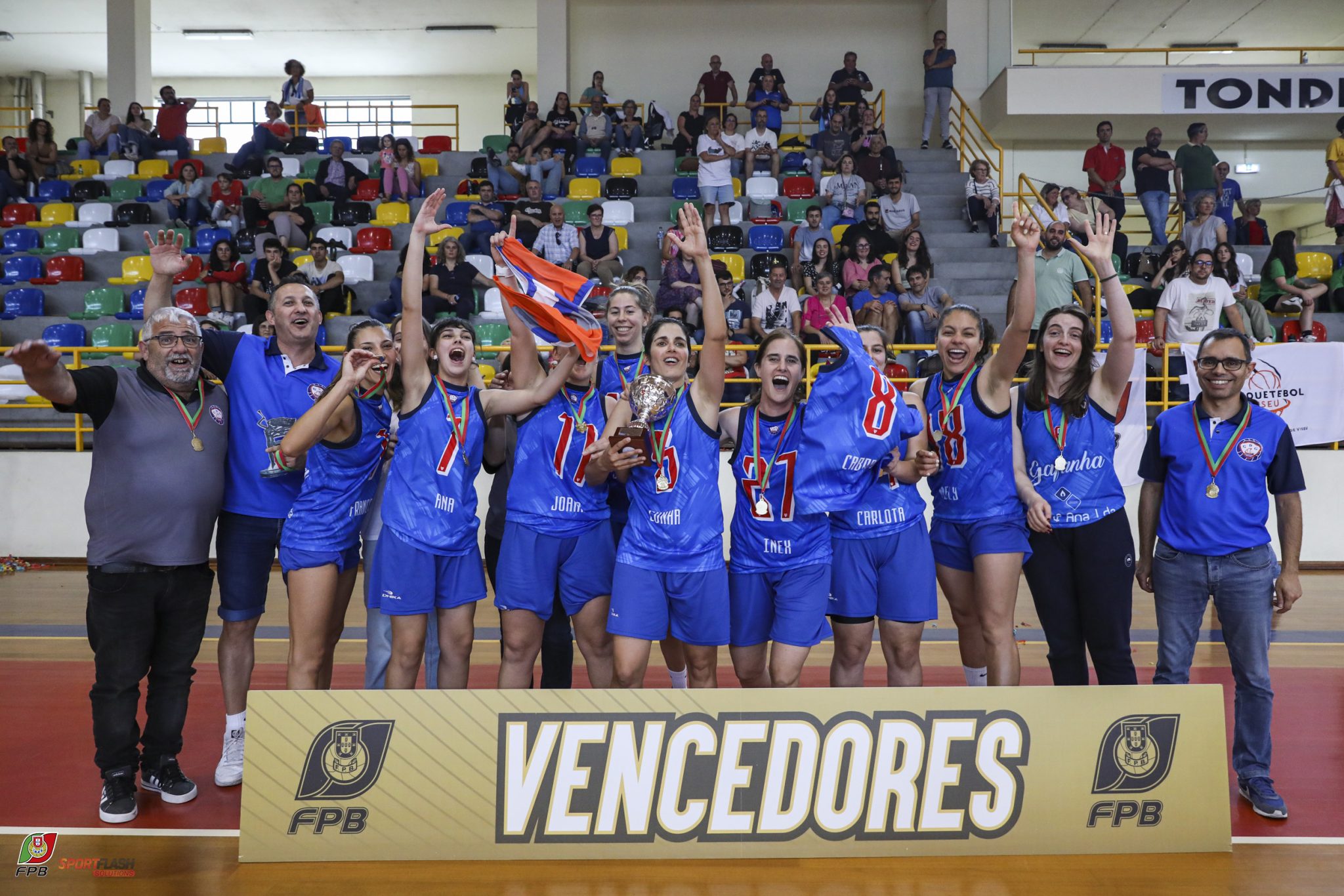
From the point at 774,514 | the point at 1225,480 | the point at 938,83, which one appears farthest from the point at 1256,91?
the point at 774,514

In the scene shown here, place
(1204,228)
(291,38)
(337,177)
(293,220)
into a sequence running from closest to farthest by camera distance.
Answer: (1204,228), (293,220), (337,177), (291,38)

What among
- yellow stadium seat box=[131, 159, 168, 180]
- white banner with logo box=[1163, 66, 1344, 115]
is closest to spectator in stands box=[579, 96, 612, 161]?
yellow stadium seat box=[131, 159, 168, 180]

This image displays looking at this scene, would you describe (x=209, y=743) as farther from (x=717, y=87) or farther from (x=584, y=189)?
(x=717, y=87)

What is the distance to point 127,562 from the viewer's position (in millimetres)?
3717

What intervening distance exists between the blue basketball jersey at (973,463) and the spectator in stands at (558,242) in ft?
25.9

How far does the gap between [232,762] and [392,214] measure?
11098mm

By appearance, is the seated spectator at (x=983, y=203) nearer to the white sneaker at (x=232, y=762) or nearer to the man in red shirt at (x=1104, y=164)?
the man in red shirt at (x=1104, y=164)

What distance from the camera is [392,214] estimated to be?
14.0m

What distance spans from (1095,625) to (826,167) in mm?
11058

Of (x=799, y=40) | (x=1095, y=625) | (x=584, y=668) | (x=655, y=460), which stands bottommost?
(x=584, y=668)

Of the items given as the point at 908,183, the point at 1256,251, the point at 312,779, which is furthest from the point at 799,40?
the point at 312,779

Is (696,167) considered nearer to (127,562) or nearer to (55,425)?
(55,425)

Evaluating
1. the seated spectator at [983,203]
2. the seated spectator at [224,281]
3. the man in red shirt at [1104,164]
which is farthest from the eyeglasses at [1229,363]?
the man in red shirt at [1104,164]

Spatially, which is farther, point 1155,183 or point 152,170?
point 152,170
